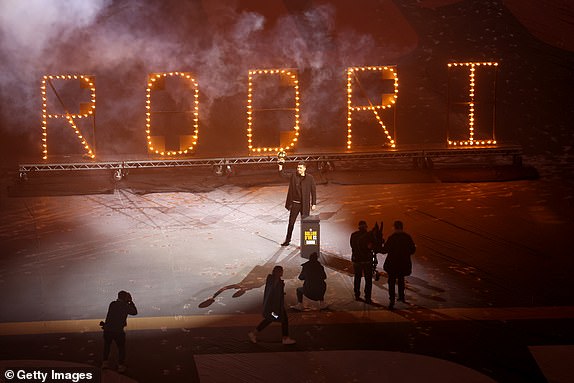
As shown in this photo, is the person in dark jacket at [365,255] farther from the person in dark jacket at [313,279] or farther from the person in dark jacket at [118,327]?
the person in dark jacket at [118,327]

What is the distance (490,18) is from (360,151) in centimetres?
763

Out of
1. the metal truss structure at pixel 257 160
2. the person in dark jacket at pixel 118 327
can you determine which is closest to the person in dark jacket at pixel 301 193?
the metal truss structure at pixel 257 160

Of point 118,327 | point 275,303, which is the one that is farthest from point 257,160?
point 118,327

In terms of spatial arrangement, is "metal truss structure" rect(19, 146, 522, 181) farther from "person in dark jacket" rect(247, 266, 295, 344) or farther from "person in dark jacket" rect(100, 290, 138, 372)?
"person in dark jacket" rect(100, 290, 138, 372)

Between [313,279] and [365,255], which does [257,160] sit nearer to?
[365,255]

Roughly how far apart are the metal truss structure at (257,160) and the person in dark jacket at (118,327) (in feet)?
34.0

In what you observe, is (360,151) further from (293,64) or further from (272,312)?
(272,312)

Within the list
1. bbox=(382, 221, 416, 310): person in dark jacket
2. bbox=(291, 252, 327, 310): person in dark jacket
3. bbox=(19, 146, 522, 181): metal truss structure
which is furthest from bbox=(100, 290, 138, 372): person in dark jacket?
bbox=(19, 146, 522, 181): metal truss structure

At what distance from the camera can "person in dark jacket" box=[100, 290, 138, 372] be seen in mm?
7493

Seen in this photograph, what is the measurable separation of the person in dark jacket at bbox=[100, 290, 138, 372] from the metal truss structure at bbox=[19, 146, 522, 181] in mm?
10354

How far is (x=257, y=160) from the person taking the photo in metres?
18.3

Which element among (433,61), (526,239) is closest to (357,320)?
(526,239)

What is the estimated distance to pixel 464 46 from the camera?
70.2 feet

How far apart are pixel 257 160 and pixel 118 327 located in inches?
438
